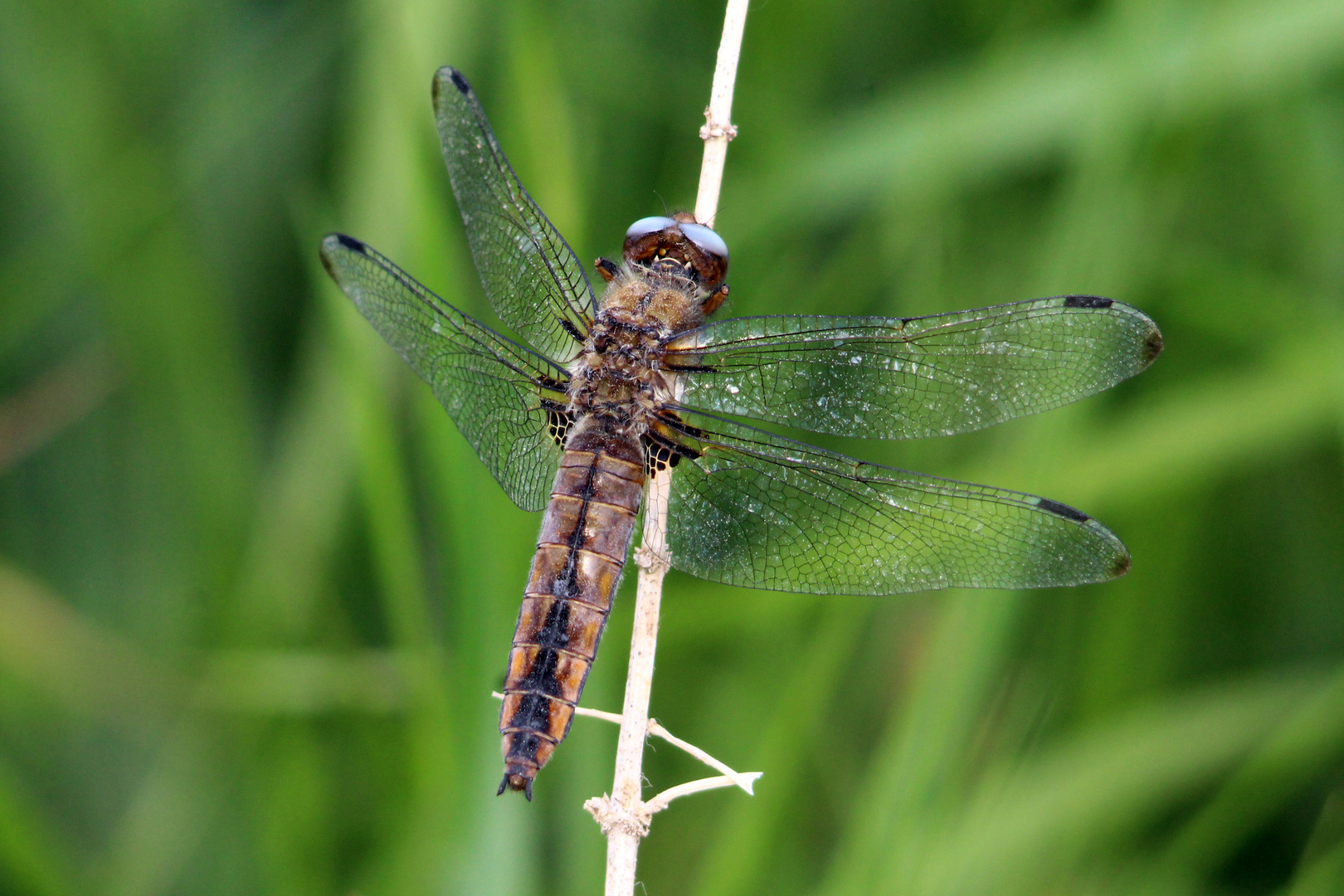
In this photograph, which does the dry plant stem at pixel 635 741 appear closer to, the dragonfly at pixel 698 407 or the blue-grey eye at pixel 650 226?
the dragonfly at pixel 698 407

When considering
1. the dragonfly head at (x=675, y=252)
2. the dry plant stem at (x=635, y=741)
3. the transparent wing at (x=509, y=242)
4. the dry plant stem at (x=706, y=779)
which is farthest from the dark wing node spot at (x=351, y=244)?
the dry plant stem at (x=706, y=779)

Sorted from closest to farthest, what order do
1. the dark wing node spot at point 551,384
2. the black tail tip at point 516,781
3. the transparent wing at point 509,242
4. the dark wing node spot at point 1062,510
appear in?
the black tail tip at point 516,781 → the dark wing node spot at point 1062,510 → the dark wing node spot at point 551,384 → the transparent wing at point 509,242

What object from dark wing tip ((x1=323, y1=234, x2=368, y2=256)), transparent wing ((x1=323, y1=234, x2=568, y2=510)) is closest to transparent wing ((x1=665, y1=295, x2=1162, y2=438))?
transparent wing ((x1=323, y1=234, x2=568, y2=510))

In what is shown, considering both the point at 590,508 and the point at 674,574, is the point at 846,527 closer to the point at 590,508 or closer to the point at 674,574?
the point at 590,508

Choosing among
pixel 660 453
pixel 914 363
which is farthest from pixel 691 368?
pixel 914 363

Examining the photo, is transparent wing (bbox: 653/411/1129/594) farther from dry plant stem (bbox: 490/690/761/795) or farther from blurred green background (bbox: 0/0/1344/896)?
dry plant stem (bbox: 490/690/761/795)
